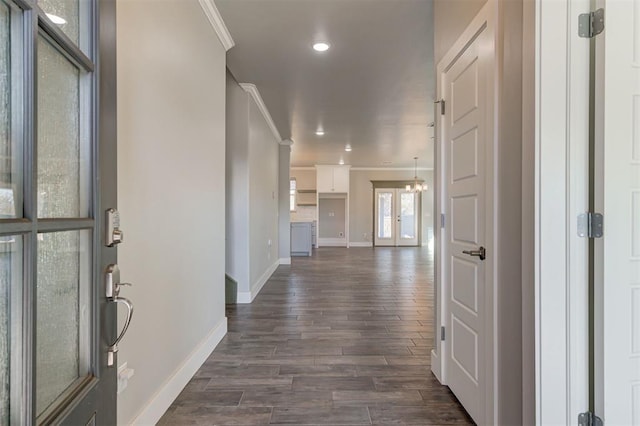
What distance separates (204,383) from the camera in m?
2.31

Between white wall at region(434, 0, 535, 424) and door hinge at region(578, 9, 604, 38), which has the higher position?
door hinge at region(578, 9, 604, 38)

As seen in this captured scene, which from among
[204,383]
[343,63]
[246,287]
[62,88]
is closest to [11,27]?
[62,88]

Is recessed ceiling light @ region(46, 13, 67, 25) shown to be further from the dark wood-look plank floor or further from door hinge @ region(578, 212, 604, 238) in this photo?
the dark wood-look plank floor

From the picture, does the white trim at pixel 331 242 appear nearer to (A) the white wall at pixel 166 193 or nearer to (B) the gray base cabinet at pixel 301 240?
(B) the gray base cabinet at pixel 301 240

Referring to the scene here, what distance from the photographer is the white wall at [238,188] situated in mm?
4316

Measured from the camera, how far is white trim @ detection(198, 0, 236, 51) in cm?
259

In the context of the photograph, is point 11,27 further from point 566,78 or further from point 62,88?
point 566,78

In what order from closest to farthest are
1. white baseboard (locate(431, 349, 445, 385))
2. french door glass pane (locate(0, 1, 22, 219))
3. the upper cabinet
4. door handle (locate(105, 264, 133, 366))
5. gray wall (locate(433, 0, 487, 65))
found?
french door glass pane (locate(0, 1, 22, 219))
door handle (locate(105, 264, 133, 366))
gray wall (locate(433, 0, 487, 65))
white baseboard (locate(431, 349, 445, 385))
the upper cabinet

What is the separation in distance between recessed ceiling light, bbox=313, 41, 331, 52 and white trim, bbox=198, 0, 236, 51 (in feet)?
2.45

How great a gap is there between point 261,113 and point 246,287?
2565 mm

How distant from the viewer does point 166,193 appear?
198 cm

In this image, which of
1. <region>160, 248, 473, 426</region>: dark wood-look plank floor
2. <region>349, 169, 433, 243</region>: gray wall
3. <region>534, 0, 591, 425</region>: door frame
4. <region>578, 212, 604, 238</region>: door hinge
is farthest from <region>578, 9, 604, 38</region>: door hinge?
<region>349, 169, 433, 243</region>: gray wall

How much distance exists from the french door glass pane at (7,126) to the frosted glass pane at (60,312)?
11 centimetres
